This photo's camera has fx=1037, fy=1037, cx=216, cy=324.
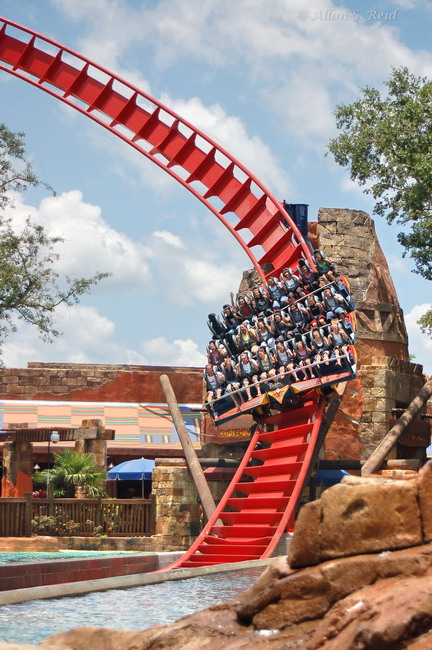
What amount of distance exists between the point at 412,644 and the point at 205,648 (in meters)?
1.46

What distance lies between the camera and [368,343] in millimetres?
23984

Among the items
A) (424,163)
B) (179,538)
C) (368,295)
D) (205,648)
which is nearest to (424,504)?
(205,648)

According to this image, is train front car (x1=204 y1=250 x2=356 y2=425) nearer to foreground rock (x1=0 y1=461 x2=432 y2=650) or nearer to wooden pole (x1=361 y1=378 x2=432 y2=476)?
wooden pole (x1=361 y1=378 x2=432 y2=476)

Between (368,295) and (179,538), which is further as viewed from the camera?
(368,295)

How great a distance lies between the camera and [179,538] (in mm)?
21234

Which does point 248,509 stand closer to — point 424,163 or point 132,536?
→ point 132,536

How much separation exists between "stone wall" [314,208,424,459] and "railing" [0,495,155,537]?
14.9 feet

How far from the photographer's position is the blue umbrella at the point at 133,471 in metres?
26.6

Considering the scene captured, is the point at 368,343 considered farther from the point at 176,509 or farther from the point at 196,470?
the point at 176,509

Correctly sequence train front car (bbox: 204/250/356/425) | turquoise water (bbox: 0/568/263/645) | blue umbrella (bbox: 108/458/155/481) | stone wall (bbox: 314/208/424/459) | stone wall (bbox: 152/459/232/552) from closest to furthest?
turquoise water (bbox: 0/568/263/645) < train front car (bbox: 204/250/356/425) < stone wall (bbox: 152/459/232/552) < stone wall (bbox: 314/208/424/459) < blue umbrella (bbox: 108/458/155/481)

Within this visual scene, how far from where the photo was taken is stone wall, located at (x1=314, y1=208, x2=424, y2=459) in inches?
909

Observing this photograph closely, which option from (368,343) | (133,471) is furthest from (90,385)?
(368,343)

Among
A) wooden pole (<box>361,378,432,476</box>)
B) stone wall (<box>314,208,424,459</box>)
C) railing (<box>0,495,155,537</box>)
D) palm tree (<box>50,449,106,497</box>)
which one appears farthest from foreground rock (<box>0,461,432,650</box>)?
palm tree (<box>50,449,106,497</box>)

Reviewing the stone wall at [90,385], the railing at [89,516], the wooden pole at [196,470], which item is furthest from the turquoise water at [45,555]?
the stone wall at [90,385]
